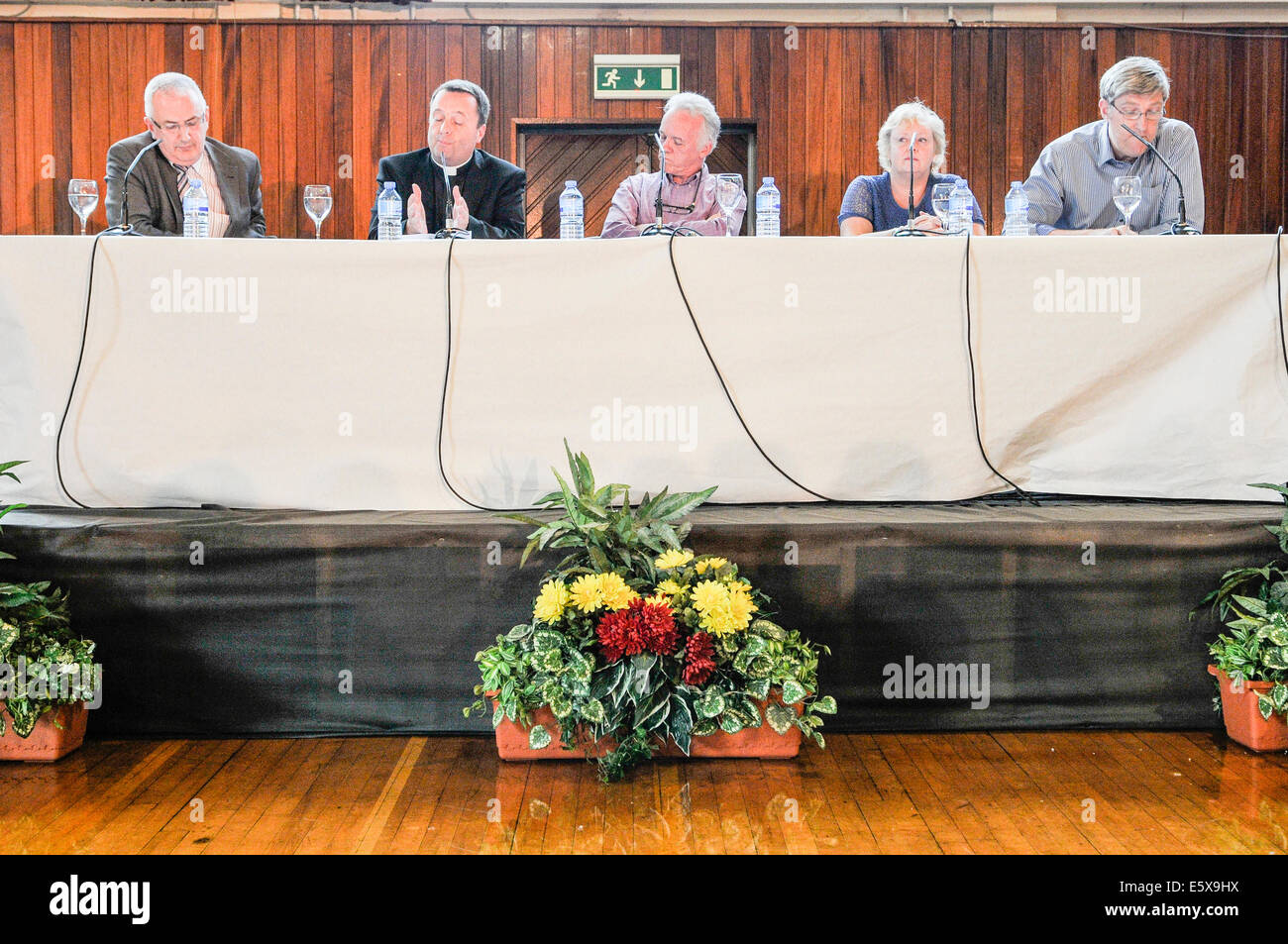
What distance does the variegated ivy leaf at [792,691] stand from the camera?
1.83m

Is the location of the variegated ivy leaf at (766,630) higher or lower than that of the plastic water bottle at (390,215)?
lower

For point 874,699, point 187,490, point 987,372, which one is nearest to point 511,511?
point 187,490

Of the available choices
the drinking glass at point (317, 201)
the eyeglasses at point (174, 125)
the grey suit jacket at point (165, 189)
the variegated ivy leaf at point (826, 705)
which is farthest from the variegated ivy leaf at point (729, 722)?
the eyeglasses at point (174, 125)

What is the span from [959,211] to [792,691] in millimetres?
1239

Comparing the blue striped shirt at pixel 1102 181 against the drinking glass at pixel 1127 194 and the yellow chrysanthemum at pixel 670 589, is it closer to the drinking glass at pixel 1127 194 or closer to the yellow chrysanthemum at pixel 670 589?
the drinking glass at pixel 1127 194

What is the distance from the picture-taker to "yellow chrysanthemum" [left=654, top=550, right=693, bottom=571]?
6.09 ft

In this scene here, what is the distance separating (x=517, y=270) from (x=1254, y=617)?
58.1 inches

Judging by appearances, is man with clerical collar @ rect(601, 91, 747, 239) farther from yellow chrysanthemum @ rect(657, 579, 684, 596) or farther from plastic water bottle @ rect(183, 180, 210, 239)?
yellow chrysanthemum @ rect(657, 579, 684, 596)

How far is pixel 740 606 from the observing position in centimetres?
181

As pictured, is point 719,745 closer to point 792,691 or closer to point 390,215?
point 792,691

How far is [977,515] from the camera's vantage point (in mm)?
2070

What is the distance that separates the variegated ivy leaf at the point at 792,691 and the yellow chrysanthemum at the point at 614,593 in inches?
11.2

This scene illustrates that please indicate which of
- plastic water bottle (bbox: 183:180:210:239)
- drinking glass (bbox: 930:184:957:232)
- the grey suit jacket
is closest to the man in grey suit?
the grey suit jacket

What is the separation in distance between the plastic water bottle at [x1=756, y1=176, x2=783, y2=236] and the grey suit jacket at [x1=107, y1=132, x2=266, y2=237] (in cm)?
132
